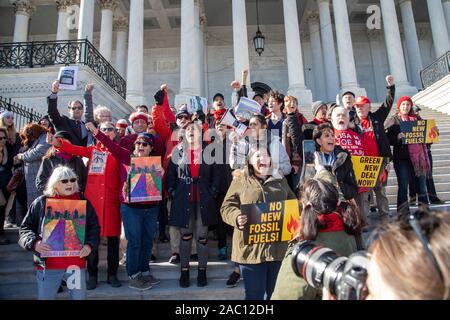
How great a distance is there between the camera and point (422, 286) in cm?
Result: 105

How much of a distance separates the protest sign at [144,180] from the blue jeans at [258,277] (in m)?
1.73

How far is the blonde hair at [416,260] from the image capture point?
103 cm

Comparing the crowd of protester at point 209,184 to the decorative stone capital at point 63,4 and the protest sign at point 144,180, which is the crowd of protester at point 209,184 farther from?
the decorative stone capital at point 63,4

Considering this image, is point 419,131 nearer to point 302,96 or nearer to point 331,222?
point 331,222

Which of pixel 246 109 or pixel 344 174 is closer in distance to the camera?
pixel 344 174

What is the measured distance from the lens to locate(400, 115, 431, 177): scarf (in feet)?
21.1

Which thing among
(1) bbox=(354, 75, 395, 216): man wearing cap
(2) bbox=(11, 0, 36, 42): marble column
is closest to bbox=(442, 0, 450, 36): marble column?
(1) bbox=(354, 75, 395, 216): man wearing cap

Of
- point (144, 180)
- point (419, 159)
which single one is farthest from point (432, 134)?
point (144, 180)

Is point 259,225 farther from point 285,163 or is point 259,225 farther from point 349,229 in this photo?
point 285,163

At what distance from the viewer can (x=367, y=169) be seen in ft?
17.4

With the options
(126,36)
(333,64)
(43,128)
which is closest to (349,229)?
(43,128)

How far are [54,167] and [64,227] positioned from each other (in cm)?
180

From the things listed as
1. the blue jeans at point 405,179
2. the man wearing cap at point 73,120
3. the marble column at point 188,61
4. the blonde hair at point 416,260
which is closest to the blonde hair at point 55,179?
the man wearing cap at point 73,120
